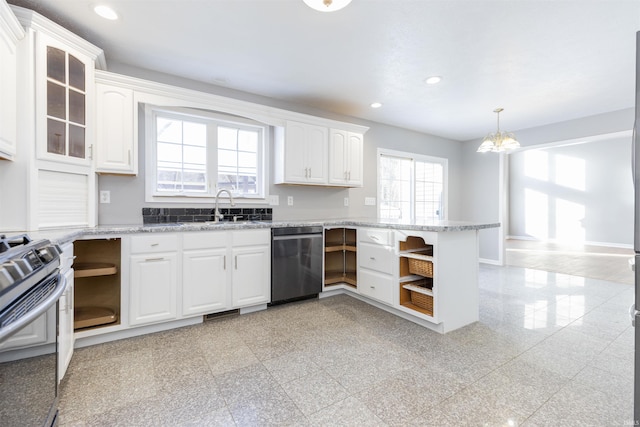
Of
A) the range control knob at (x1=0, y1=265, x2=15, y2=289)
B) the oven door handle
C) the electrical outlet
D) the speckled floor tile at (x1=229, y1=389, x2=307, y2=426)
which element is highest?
the electrical outlet

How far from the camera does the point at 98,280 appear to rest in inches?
97.4

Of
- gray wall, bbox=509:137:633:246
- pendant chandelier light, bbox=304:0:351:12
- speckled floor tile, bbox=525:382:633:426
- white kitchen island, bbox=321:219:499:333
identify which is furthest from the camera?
gray wall, bbox=509:137:633:246

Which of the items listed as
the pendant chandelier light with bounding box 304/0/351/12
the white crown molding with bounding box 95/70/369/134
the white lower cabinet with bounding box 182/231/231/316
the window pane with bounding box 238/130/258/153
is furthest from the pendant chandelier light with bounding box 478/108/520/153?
the white lower cabinet with bounding box 182/231/231/316

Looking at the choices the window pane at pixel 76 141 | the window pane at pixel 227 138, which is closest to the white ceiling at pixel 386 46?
the window pane at pixel 227 138

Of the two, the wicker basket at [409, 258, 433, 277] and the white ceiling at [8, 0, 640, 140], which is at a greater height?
the white ceiling at [8, 0, 640, 140]

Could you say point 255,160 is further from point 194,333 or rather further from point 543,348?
point 543,348

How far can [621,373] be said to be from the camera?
180 centimetres

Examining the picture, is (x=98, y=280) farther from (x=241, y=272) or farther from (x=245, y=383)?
(x=245, y=383)

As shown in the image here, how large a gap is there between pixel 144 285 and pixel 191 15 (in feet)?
6.95

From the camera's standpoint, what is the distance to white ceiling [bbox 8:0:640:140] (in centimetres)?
206

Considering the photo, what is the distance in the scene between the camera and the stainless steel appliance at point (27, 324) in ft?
2.82

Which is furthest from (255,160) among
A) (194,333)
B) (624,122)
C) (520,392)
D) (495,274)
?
(624,122)

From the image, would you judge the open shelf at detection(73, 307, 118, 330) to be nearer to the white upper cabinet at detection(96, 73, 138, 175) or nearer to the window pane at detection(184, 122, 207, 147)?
the white upper cabinet at detection(96, 73, 138, 175)

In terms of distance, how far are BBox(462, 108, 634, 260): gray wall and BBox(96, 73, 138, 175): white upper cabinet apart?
5.68 metres
